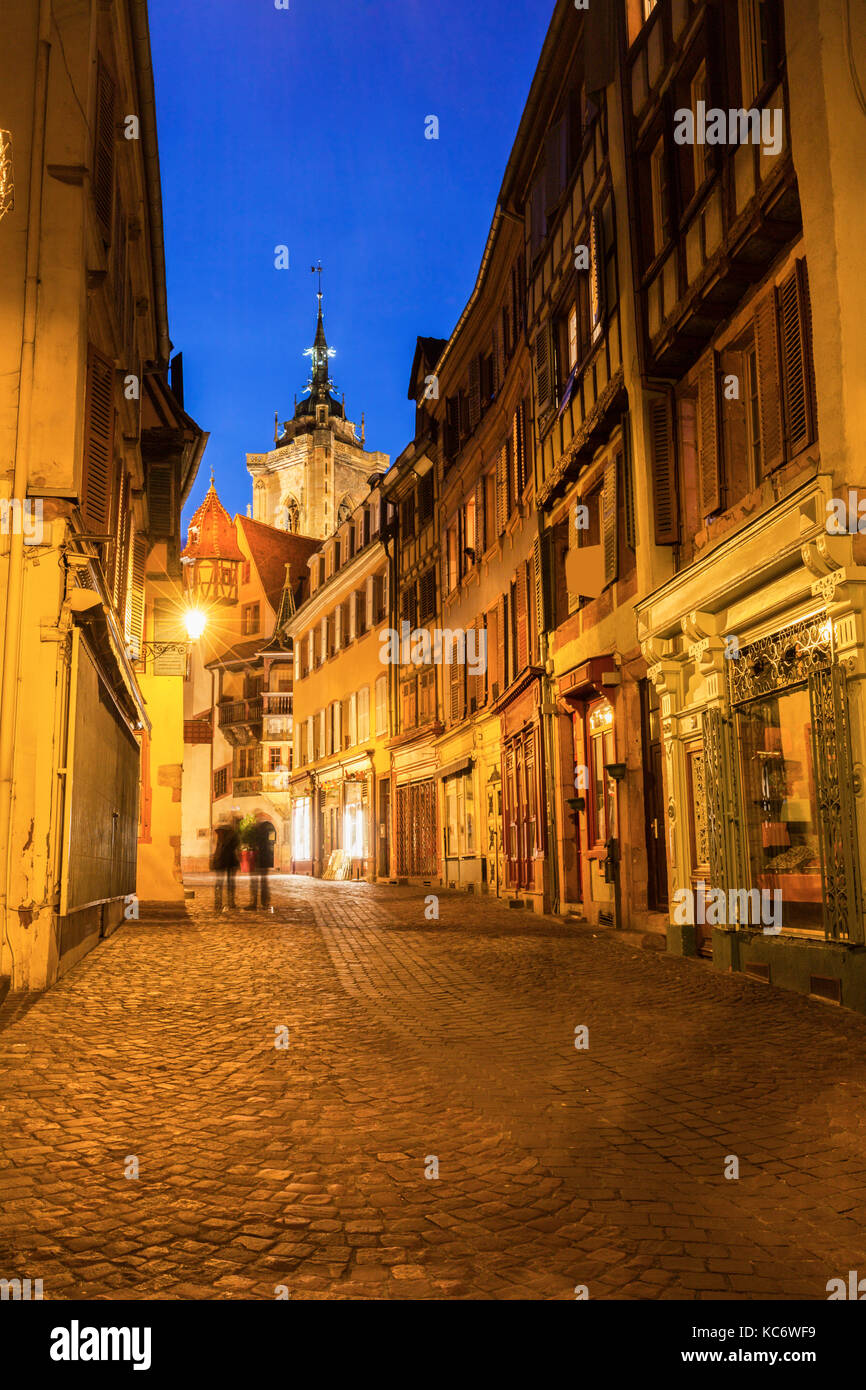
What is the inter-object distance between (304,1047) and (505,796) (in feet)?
50.7

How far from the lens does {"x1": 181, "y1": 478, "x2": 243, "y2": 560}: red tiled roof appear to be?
36938mm

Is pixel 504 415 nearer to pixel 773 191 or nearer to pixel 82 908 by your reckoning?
pixel 773 191

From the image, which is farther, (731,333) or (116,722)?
(116,722)

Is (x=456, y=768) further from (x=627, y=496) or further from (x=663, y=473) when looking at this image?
(x=663, y=473)

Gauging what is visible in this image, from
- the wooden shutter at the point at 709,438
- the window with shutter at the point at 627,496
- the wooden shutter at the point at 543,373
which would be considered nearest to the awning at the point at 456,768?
the wooden shutter at the point at 543,373

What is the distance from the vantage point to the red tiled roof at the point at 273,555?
197 ft

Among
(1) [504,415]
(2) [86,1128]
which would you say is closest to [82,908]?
(2) [86,1128]

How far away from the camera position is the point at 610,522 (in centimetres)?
1527

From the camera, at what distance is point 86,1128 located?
520 centimetres

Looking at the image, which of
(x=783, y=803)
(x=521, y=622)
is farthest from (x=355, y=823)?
(x=783, y=803)

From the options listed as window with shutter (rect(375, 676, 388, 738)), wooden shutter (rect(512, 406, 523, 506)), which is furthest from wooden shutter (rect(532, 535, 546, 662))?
window with shutter (rect(375, 676, 388, 738))

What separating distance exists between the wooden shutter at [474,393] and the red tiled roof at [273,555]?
3313 cm

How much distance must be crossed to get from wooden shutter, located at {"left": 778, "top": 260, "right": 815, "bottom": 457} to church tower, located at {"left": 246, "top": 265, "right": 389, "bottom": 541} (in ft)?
274

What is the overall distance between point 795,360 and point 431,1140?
782cm
